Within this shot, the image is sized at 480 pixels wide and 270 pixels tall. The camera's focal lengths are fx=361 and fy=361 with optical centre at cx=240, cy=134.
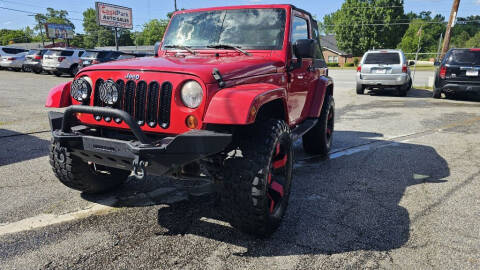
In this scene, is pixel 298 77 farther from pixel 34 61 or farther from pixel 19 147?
pixel 34 61

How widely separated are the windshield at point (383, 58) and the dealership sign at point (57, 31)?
60078mm

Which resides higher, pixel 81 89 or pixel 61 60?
pixel 81 89

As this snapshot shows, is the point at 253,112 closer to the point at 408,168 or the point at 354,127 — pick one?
the point at 408,168

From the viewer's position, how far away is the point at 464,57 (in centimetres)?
1163

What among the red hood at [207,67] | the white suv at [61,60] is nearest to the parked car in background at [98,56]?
the white suv at [61,60]

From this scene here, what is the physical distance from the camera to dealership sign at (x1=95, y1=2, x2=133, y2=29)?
36875 millimetres

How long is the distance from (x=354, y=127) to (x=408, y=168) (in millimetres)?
2997

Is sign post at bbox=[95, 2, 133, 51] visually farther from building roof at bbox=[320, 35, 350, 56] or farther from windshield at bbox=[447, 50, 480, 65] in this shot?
building roof at bbox=[320, 35, 350, 56]

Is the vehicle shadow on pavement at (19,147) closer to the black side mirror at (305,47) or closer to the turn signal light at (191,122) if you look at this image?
the turn signal light at (191,122)

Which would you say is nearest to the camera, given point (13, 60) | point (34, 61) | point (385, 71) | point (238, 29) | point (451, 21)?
point (238, 29)

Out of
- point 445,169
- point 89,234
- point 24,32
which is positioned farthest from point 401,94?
point 24,32

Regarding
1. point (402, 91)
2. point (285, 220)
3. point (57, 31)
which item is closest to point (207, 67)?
point (285, 220)

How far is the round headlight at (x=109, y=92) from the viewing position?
115 inches

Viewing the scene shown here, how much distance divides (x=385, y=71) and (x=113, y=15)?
3362cm
